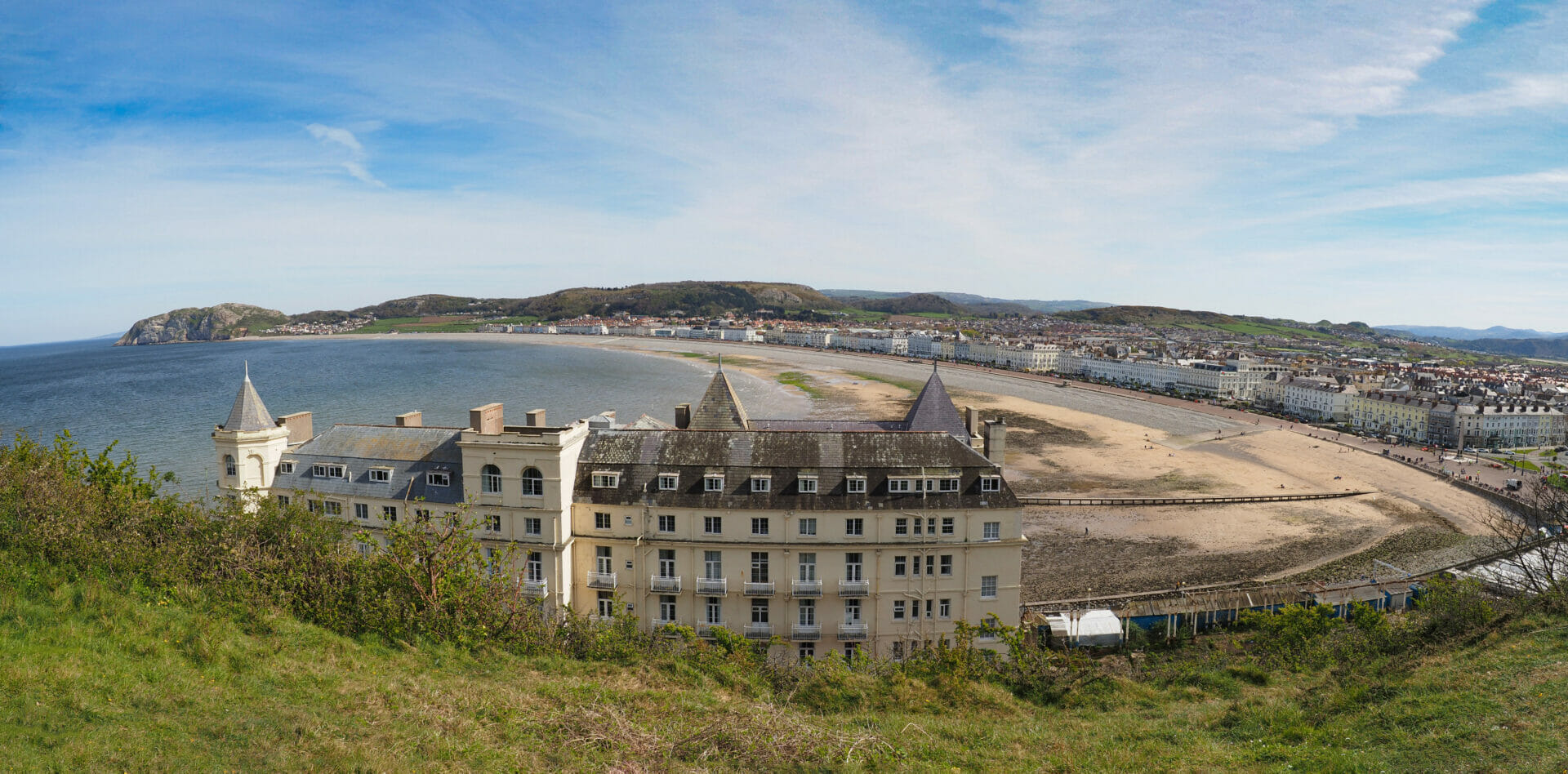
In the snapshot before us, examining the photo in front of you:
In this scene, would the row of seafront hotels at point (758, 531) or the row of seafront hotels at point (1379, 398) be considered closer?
the row of seafront hotels at point (758, 531)

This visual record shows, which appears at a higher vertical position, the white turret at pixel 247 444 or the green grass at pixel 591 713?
the white turret at pixel 247 444

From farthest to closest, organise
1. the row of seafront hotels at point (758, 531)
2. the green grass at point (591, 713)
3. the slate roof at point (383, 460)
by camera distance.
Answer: the slate roof at point (383, 460)
the row of seafront hotels at point (758, 531)
the green grass at point (591, 713)

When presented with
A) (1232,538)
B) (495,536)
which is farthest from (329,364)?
(1232,538)

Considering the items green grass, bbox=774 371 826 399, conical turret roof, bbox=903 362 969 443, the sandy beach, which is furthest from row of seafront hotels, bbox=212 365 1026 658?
green grass, bbox=774 371 826 399

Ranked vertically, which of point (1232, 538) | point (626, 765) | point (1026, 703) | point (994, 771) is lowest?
point (1232, 538)

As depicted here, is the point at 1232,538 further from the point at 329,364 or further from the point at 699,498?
the point at 329,364

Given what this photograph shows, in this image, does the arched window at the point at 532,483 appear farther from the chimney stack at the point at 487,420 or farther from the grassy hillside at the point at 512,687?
the grassy hillside at the point at 512,687

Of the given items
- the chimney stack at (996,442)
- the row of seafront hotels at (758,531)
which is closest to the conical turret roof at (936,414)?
the chimney stack at (996,442)
